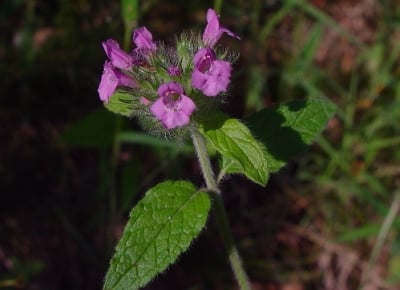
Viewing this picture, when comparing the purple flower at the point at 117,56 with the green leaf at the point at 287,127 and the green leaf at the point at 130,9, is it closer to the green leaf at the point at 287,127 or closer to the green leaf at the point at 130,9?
the green leaf at the point at 287,127

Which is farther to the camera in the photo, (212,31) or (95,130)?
(95,130)

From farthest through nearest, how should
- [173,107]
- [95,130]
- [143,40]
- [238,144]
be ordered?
[95,130], [143,40], [238,144], [173,107]

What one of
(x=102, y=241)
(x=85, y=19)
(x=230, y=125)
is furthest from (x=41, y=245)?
(x=230, y=125)

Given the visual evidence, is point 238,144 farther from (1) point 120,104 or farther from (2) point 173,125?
(1) point 120,104

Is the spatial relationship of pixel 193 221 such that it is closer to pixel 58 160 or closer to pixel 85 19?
pixel 58 160

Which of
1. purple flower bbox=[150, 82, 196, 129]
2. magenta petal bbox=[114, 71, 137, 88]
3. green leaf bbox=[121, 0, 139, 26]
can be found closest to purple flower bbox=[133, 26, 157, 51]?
magenta petal bbox=[114, 71, 137, 88]

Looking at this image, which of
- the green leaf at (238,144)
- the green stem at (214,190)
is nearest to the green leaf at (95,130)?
the green stem at (214,190)

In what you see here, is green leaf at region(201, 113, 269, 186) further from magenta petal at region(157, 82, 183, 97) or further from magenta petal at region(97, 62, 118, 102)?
magenta petal at region(97, 62, 118, 102)

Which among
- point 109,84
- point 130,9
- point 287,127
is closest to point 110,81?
point 109,84
